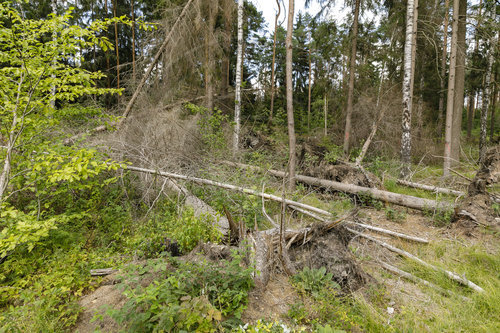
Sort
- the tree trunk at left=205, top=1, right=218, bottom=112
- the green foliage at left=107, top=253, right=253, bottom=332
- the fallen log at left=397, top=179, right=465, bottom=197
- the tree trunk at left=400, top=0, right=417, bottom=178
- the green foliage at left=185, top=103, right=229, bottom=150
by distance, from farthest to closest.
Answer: the tree trunk at left=205, top=1, right=218, bottom=112, the green foliage at left=185, top=103, right=229, bottom=150, the tree trunk at left=400, top=0, right=417, bottom=178, the fallen log at left=397, top=179, right=465, bottom=197, the green foliage at left=107, top=253, right=253, bottom=332

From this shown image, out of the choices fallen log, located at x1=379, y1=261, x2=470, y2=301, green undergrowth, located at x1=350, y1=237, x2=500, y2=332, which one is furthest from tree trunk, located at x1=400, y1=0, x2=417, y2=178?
fallen log, located at x1=379, y1=261, x2=470, y2=301

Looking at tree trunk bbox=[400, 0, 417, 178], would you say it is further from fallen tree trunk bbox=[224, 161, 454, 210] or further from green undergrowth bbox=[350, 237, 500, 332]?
green undergrowth bbox=[350, 237, 500, 332]

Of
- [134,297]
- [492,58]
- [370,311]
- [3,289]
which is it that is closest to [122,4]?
[3,289]

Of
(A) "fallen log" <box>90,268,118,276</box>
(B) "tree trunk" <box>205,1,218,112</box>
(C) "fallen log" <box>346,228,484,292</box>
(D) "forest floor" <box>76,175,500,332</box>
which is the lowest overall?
(A) "fallen log" <box>90,268,118,276</box>

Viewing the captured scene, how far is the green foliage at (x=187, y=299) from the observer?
6.86 ft

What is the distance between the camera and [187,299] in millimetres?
2230

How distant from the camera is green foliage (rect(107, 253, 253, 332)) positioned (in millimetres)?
2090

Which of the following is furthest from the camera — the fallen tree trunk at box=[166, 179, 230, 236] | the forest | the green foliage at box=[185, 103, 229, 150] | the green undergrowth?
the green foliage at box=[185, 103, 229, 150]

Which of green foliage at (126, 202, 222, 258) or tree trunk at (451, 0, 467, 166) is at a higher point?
tree trunk at (451, 0, 467, 166)

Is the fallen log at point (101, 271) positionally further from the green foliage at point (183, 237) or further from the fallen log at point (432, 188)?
the fallen log at point (432, 188)

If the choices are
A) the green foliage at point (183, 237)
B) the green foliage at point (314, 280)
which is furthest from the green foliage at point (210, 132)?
the green foliage at point (314, 280)

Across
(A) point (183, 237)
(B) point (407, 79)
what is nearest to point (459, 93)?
(B) point (407, 79)

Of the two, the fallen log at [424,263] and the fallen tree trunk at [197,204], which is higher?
the fallen tree trunk at [197,204]

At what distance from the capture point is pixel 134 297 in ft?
7.14
